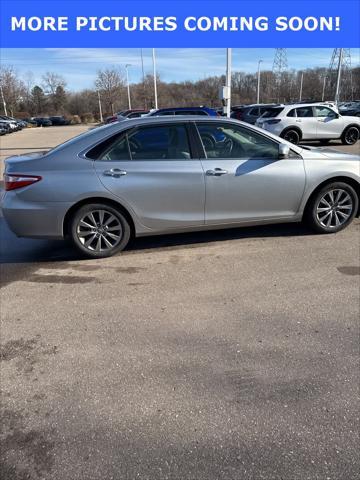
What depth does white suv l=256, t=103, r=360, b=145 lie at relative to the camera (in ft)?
51.8

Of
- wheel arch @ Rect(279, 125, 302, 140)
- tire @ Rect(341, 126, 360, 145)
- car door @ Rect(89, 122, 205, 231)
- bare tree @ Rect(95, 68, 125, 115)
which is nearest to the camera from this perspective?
car door @ Rect(89, 122, 205, 231)

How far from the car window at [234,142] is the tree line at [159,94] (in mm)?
76735

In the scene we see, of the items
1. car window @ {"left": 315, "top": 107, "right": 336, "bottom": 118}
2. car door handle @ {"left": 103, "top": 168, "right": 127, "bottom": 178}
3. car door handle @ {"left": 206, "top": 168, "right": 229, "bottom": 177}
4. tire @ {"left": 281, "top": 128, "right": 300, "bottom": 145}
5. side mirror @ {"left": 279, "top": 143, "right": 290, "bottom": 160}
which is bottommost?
tire @ {"left": 281, "top": 128, "right": 300, "bottom": 145}

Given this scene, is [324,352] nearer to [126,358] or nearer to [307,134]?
[126,358]

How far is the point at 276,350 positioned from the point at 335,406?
63 cm

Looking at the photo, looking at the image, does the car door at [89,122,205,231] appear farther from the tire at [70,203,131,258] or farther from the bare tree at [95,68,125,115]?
the bare tree at [95,68,125,115]

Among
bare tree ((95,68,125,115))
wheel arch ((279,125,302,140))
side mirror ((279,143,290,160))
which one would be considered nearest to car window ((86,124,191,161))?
side mirror ((279,143,290,160))

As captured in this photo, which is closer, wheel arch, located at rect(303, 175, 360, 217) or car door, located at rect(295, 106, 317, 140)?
wheel arch, located at rect(303, 175, 360, 217)

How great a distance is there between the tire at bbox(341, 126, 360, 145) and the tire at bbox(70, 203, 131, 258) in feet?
46.9

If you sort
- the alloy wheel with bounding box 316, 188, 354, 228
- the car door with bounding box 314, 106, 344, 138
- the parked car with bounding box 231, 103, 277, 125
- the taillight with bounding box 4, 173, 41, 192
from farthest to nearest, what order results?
the parked car with bounding box 231, 103, 277, 125 → the car door with bounding box 314, 106, 344, 138 → the alloy wheel with bounding box 316, 188, 354, 228 → the taillight with bounding box 4, 173, 41, 192

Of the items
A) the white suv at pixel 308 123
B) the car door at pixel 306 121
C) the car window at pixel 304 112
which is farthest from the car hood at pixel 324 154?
the car window at pixel 304 112

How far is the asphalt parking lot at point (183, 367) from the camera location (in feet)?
7.07

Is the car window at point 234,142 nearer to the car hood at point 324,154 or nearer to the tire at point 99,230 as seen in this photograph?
the car hood at point 324,154

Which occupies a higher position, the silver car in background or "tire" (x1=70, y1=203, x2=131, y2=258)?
the silver car in background
